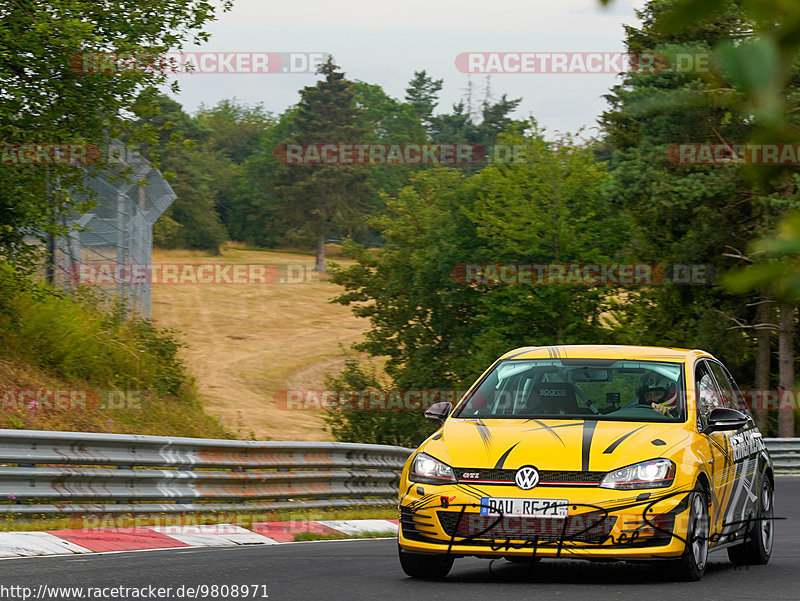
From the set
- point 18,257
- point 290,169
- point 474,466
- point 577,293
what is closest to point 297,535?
point 474,466

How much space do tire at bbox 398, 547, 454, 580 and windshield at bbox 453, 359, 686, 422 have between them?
3.42ft

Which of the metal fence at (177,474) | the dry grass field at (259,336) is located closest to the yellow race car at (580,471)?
the metal fence at (177,474)

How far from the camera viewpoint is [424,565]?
7.57 metres

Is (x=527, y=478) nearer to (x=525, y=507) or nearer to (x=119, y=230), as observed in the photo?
(x=525, y=507)

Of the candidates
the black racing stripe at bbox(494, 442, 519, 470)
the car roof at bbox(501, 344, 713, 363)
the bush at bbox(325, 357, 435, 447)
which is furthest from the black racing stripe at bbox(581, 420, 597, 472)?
the bush at bbox(325, 357, 435, 447)

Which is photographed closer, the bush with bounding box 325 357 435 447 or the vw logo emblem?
the vw logo emblem

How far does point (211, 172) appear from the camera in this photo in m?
119

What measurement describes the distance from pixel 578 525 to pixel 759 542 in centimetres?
247

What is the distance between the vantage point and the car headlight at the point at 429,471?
7344mm

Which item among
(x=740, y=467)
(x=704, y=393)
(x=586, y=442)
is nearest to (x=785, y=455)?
(x=740, y=467)

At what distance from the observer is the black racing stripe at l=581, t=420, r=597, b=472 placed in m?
7.12

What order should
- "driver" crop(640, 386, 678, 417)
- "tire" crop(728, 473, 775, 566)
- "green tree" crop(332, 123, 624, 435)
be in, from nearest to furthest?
1. "driver" crop(640, 386, 678, 417)
2. "tire" crop(728, 473, 775, 566)
3. "green tree" crop(332, 123, 624, 435)

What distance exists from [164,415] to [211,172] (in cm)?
10024

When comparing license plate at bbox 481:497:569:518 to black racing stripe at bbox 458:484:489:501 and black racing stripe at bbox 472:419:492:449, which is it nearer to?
black racing stripe at bbox 458:484:489:501
